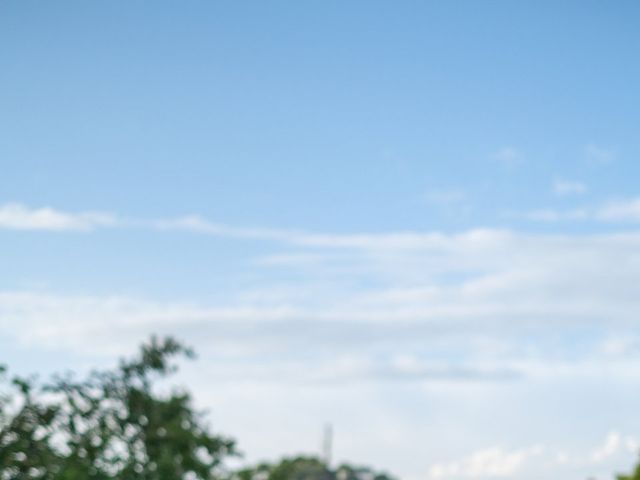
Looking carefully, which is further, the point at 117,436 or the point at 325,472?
the point at 325,472

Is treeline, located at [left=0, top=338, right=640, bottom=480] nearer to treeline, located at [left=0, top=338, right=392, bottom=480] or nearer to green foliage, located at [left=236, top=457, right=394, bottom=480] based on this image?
treeline, located at [left=0, top=338, right=392, bottom=480]

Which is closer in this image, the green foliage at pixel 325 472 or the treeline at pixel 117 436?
the treeline at pixel 117 436

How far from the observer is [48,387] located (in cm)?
1934

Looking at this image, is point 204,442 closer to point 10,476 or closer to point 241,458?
point 241,458

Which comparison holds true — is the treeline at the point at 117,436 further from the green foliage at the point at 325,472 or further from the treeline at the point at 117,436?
the green foliage at the point at 325,472

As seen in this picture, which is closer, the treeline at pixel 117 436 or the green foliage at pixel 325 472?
the treeline at pixel 117 436

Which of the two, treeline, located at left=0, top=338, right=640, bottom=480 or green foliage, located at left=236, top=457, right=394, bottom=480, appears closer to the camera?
treeline, located at left=0, top=338, right=640, bottom=480

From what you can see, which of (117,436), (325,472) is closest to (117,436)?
(117,436)

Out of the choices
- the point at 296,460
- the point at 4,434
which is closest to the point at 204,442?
the point at 4,434

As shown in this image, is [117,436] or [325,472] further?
[325,472]

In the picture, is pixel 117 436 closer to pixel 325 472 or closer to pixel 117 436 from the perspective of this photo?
pixel 117 436

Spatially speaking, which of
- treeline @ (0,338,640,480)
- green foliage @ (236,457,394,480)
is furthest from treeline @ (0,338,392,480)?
green foliage @ (236,457,394,480)

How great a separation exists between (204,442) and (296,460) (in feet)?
314

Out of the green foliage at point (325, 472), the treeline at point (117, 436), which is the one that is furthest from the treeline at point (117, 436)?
the green foliage at point (325, 472)
